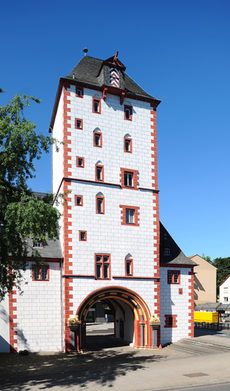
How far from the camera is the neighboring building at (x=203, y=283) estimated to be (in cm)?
7331

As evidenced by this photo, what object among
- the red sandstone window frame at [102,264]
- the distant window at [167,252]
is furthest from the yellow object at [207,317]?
the red sandstone window frame at [102,264]

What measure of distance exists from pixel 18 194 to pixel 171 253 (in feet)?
62.9

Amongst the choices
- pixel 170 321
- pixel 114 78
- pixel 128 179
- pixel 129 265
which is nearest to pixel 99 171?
pixel 128 179

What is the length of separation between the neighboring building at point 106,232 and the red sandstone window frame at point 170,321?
85 mm

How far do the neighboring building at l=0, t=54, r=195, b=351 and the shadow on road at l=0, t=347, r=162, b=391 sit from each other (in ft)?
7.16

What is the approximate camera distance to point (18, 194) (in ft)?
70.7

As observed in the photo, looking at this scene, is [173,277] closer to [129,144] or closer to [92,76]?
[129,144]

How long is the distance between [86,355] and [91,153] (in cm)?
1585

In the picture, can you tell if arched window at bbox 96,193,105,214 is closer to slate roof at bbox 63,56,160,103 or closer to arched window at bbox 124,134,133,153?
arched window at bbox 124,134,133,153

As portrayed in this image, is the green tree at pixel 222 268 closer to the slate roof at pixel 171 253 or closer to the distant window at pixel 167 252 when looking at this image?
the slate roof at pixel 171 253

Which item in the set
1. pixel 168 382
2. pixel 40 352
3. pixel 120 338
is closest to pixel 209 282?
pixel 120 338

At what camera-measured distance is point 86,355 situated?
28438 millimetres

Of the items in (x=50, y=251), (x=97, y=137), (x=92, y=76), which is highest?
(x=92, y=76)

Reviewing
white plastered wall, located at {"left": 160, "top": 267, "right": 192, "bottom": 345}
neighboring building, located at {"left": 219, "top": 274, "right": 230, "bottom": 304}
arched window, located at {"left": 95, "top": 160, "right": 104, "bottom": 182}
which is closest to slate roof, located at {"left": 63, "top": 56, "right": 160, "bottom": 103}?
arched window, located at {"left": 95, "top": 160, "right": 104, "bottom": 182}
